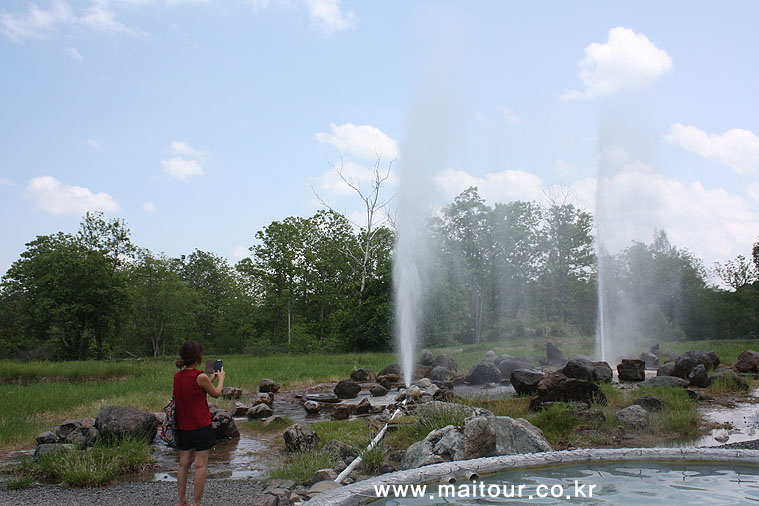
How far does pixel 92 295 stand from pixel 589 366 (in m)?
34.4

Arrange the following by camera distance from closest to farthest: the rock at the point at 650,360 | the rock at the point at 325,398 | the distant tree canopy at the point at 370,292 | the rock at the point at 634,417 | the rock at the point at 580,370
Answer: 1. the rock at the point at 634,417
2. the rock at the point at 580,370
3. the rock at the point at 325,398
4. the rock at the point at 650,360
5. the distant tree canopy at the point at 370,292

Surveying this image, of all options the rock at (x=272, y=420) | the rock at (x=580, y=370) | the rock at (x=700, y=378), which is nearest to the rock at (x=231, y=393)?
the rock at (x=272, y=420)

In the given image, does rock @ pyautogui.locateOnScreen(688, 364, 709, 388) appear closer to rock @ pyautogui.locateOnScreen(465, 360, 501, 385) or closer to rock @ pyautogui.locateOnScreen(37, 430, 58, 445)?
rock @ pyautogui.locateOnScreen(465, 360, 501, 385)

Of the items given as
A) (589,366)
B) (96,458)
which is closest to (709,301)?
(589,366)

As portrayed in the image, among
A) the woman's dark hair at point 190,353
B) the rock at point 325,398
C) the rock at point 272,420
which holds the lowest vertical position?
the rock at point 325,398

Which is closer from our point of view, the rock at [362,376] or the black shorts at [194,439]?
the black shorts at [194,439]

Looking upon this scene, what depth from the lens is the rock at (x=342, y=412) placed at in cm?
1285

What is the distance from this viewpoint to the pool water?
5555mm

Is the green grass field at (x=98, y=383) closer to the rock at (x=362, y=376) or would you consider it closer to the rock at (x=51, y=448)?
the rock at (x=362, y=376)

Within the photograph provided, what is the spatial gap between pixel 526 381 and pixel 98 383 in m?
15.4

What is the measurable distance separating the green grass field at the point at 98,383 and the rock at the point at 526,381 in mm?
8466

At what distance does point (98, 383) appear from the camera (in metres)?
20.3

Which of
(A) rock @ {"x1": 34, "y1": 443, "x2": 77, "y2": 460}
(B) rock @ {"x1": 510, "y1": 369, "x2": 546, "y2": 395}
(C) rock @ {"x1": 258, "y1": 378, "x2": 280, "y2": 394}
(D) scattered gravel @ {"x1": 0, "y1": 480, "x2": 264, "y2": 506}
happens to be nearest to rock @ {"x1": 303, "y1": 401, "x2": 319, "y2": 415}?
(C) rock @ {"x1": 258, "y1": 378, "x2": 280, "y2": 394}

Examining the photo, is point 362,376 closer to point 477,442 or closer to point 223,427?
point 223,427
